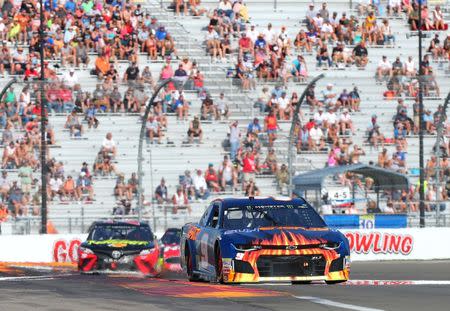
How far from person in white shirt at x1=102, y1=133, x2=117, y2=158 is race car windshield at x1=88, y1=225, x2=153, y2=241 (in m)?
7.42

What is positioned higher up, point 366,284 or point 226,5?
point 226,5

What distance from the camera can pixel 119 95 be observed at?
119 ft

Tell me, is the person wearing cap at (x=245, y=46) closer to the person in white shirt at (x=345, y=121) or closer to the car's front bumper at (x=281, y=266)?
the person in white shirt at (x=345, y=121)

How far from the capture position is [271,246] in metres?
17.9

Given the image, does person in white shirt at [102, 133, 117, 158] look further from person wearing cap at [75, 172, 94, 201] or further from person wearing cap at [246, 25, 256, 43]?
person wearing cap at [246, 25, 256, 43]

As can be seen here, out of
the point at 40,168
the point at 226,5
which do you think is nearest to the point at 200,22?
the point at 226,5

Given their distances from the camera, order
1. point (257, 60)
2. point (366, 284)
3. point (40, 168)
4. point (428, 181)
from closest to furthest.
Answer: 1. point (366, 284)
2. point (40, 168)
3. point (428, 181)
4. point (257, 60)

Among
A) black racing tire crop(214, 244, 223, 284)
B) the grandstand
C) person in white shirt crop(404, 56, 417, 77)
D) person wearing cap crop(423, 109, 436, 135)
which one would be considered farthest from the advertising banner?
black racing tire crop(214, 244, 223, 284)

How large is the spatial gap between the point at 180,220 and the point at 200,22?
12.3m

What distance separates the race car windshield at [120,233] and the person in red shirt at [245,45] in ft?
53.1

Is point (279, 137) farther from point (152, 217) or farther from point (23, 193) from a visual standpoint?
point (23, 193)

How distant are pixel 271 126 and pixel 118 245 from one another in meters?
10.8

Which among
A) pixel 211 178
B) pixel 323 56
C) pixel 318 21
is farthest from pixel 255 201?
pixel 318 21

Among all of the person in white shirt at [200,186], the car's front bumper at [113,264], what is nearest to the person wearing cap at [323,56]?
the person in white shirt at [200,186]
